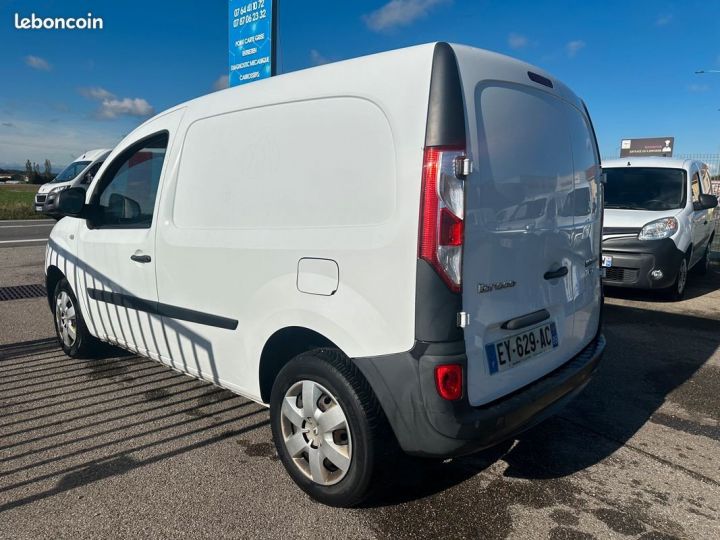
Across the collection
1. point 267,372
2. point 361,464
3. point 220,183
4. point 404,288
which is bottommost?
point 361,464

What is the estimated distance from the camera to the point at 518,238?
2.37 metres

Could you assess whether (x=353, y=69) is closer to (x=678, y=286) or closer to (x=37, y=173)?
(x=678, y=286)

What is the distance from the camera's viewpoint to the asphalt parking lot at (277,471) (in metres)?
2.41

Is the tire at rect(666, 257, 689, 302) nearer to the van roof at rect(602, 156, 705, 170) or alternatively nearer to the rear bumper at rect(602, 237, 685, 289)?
the rear bumper at rect(602, 237, 685, 289)

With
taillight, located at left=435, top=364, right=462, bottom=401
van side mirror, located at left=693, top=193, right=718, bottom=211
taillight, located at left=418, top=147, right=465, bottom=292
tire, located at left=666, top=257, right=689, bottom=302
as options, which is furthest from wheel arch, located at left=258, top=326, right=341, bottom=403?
van side mirror, located at left=693, top=193, right=718, bottom=211

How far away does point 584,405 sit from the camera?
12.4ft

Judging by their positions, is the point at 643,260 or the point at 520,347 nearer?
the point at 520,347

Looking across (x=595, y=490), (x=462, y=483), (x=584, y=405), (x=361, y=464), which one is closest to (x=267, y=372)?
(x=361, y=464)

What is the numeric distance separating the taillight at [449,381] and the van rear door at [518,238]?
8 centimetres

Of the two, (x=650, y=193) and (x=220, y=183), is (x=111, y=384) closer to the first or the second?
(x=220, y=183)

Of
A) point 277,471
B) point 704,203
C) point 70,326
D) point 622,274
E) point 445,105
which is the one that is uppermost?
point 445,105

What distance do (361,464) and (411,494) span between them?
50 cm

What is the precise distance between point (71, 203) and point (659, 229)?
21.5 feet

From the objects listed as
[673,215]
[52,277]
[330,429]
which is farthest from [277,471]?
[673,215]
